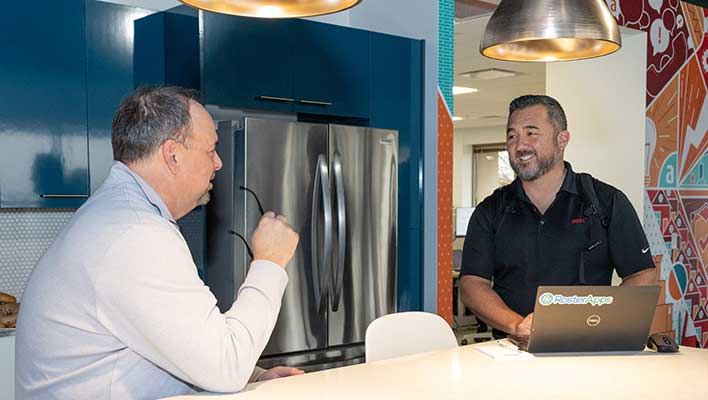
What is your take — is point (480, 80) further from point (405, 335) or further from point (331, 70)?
point (405, 335)

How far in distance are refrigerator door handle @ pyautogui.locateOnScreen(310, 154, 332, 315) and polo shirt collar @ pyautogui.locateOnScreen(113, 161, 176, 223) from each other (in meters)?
1.80

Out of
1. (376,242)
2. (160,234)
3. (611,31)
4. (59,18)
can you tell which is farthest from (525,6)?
(59,18)

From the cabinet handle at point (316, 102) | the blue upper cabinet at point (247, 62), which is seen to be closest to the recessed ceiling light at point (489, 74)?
the cabinet handle at point (316, 102)

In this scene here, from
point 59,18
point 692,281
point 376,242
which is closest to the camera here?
point 59,18

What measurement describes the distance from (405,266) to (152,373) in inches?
109

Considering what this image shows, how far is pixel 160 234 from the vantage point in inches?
62.6

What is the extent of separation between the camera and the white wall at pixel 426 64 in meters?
4.40

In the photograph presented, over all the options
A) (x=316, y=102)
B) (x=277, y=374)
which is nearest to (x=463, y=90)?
(x=316, y=102)

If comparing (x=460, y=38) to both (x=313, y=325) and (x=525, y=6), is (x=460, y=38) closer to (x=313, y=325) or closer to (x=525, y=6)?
(x=313, y=325)

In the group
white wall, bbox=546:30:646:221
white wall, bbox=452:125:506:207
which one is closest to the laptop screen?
white wall, bbox=546:30:646:221

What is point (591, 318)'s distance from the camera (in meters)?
2.07

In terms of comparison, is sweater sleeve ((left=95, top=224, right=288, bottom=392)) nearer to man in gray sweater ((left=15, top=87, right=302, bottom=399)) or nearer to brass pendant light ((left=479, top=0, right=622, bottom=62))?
man in gray sweater ((left=15, top=87, right=302, bottom=399))

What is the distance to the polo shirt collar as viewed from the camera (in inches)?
67.8

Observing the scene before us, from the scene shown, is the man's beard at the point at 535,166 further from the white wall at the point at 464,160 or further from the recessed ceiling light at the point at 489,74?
the white wall at the point at 464,160
